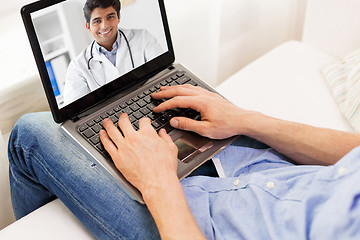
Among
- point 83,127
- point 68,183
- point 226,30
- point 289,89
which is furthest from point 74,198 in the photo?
point 226,30

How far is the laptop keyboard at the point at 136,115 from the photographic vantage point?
795 mm

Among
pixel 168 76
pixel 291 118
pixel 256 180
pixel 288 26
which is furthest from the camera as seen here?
pixel 288 26

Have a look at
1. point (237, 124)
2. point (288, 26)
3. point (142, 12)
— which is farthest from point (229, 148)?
point (288, 26)

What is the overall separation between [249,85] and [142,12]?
45 cm

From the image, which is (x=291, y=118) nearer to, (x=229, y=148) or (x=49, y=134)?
(x=229, y=148)

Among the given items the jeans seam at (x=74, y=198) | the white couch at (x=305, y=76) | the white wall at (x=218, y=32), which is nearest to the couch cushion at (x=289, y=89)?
the white couch at (x=305, y=76)

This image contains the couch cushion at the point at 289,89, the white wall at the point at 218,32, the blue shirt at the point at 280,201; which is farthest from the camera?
the couch cushion at the point at 289,89

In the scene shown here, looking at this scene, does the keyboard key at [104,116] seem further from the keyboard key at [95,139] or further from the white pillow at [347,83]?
the white pillow at [347,83]

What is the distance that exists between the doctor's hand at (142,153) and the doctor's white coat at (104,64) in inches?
3.5

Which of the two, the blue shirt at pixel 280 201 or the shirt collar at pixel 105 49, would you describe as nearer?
the blue shirt at pixel 280 201

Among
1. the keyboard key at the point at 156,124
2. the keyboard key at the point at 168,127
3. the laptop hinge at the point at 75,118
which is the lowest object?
the keyboard key at the point at 168,127

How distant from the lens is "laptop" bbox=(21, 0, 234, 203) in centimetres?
75

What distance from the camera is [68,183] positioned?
30.9 inches

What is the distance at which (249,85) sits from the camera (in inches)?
47.4
